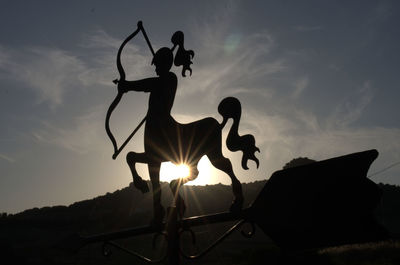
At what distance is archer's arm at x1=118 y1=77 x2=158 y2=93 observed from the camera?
3.54m

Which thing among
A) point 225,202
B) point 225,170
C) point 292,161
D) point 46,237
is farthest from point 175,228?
point 292,161

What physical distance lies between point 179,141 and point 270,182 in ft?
2.85

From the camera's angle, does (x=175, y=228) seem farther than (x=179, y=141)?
No

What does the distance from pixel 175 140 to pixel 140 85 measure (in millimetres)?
648

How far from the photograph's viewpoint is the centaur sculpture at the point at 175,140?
332cm

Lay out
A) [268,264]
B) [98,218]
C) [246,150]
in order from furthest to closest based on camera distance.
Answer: [98,218] → [268,264] → [246,150]

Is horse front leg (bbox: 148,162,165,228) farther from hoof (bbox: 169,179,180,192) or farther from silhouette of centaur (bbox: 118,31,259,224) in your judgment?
hoof (bbox: 169,179,180,192)

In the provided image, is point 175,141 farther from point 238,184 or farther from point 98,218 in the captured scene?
point 98,218

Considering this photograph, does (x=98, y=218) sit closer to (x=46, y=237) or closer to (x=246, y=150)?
(x=46, y=237)

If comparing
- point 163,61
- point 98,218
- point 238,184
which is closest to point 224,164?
point 238,184

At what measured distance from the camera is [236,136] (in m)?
3.56

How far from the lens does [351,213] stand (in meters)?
2.47

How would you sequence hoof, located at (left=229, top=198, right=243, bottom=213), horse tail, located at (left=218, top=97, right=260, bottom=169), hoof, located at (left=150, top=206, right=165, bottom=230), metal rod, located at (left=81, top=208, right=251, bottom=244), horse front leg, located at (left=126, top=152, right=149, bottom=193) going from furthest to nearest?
horse tail, located at (left=218, top=97, right=260, bottom=169), horse front leg, located at (left=126, top=152, right=149, bottom=193), hoof, located at (left=150, top=206, right=165, bottom=230), hoof, located at (left=229, top=198, right=243, bottom=213), metal rod, located at (left=81, top=208, right=251, bottom=244)

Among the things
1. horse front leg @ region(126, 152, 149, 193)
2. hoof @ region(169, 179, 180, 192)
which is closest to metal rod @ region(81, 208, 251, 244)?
hoof @ region(169, 179, 180, 192)
